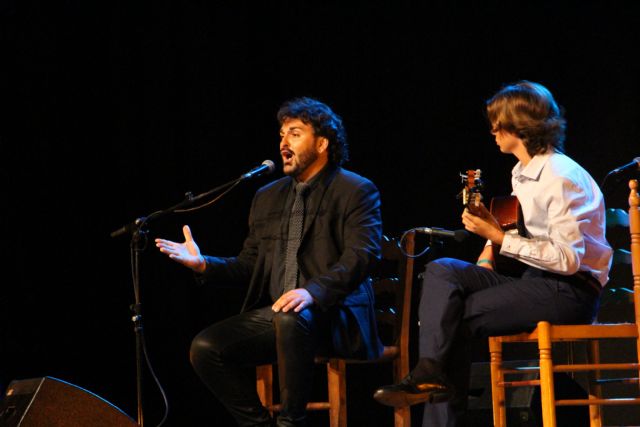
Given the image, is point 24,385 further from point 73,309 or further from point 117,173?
point 117,173

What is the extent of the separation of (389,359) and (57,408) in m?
1.33

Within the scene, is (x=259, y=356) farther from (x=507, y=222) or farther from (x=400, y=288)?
(x=507, y=222)

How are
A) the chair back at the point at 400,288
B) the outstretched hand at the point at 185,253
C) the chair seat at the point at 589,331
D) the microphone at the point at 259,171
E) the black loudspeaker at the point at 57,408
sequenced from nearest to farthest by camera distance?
the black loudspeaker at the point at 57,408
the chair seat at the point at 589,331
the microphone at the point at 259,171
the outstretched hand at the point at 185,253
the chair back at the point at 400,288

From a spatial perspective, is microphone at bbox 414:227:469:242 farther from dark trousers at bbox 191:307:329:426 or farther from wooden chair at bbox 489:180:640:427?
dark trousers at bbox 191:307:329:426

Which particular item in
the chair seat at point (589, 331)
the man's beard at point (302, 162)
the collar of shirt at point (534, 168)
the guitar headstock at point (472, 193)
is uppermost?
the man's beard at point (302, 162)

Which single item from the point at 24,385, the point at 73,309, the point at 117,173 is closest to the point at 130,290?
the point at 73,309

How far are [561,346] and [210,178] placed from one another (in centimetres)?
198

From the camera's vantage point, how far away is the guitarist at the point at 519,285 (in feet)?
8.01

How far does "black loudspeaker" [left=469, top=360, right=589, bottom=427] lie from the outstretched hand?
1297 millimetres

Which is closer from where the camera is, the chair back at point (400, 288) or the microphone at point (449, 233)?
the microphone at point (449, 233)

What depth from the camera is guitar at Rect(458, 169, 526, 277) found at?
8.28ft

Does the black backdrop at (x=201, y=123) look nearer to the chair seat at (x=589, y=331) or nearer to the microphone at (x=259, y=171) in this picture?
the microphone at (x=259, y=171)

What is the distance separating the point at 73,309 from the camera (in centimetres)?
404

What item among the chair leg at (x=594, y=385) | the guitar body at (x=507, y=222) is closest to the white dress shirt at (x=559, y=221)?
the guitar body at (x=507, y=222)
